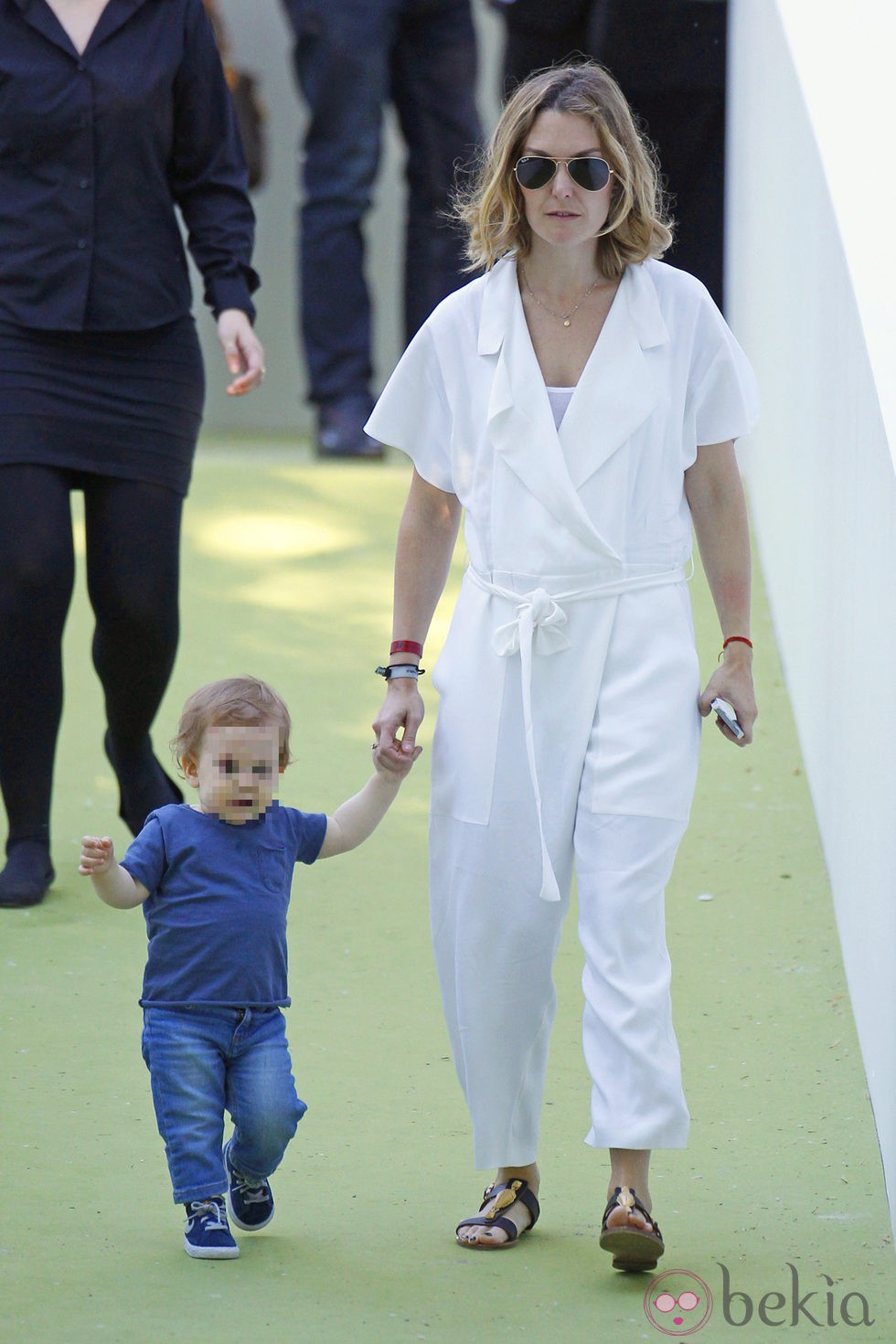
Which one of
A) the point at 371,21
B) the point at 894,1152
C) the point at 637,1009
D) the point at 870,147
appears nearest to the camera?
the point at 637,1009

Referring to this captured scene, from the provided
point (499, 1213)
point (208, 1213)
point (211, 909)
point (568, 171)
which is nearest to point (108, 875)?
point (211, 909)

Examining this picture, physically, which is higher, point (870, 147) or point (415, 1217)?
point (870, 147)

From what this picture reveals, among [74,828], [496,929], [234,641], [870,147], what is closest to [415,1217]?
[496,929]

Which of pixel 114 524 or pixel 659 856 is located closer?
pixel 659 856

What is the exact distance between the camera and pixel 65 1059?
3816mm

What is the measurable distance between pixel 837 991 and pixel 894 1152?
0.96m

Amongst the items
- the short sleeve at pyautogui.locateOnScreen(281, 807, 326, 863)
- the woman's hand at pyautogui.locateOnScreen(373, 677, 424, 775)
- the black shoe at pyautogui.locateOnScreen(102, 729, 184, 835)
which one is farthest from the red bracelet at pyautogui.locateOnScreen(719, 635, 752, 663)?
the black shoe at pyautogui.locateOnScreen(102, 729, 184, 835)

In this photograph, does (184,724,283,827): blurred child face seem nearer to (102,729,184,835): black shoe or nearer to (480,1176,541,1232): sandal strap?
(480,1176,541,1232): sandal strap

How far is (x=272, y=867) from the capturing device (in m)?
3.05

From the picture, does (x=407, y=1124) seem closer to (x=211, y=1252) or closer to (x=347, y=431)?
(x=211, y=1252)

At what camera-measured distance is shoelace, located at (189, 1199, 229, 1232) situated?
9.91 ft

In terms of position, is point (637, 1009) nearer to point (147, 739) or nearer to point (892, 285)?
point (892, 285)

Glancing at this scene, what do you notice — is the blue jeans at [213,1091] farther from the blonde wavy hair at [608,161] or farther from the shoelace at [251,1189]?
the blonde wavy hair at [608,161]

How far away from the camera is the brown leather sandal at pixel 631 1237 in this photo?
289 centimetres
